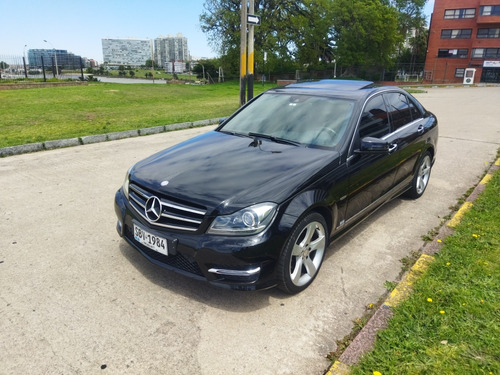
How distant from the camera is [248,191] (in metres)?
2.88

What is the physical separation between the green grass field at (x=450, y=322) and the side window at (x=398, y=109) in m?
1.56

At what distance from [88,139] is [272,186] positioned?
23.0 ft

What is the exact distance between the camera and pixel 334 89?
14.2 feet

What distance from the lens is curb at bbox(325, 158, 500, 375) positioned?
94.3 inches

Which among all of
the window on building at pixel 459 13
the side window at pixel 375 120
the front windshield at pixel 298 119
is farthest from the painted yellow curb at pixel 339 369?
the window on building at pixel 459 13

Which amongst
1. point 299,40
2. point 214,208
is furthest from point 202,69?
point 214,208

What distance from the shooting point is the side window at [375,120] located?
12.6 ft

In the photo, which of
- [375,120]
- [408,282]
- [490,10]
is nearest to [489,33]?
[490,10]

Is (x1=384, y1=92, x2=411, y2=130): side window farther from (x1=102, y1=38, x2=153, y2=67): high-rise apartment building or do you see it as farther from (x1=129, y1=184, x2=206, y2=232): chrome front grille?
(x1=102, y1=38, x2=153, y2=67): high-rise apartment building

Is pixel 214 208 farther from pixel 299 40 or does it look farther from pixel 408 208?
pixel 299 40

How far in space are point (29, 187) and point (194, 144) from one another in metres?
3.12

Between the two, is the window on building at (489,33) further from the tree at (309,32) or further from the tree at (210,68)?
the tree at (210,68)

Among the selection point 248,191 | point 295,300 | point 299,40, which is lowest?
point 295,300

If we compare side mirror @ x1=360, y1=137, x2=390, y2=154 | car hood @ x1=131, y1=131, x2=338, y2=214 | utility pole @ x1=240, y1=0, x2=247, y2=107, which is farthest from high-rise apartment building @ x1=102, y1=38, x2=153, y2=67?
side mirror @ x1=360, y1=137, x2=390, y2=154
